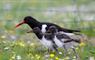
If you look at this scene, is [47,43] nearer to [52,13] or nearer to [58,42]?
[58,42]

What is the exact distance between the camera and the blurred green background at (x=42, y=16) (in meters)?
11.9

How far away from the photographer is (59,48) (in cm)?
1062

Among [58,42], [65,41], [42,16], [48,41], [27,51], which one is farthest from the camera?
[42,16]

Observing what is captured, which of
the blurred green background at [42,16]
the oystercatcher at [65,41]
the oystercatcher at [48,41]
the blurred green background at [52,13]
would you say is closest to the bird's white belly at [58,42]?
the oystercatcher at [65,41]

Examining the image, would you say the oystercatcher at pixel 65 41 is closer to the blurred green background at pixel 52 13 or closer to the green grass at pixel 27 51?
the green grass at pixel 27 51

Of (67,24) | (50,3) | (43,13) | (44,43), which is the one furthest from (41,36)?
(50,3)

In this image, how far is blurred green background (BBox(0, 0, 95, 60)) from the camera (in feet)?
39.0

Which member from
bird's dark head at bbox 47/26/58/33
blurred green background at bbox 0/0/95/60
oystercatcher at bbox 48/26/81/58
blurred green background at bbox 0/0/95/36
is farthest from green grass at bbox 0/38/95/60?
blurred green background at bbox 0/0/95/36

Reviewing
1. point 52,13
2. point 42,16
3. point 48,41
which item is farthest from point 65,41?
point 52,13

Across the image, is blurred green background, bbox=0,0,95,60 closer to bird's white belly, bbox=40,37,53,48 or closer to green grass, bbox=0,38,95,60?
green grass, bbox=0,38,95,60

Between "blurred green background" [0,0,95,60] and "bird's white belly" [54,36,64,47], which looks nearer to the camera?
"bird's white belly" [54,36,64,47]

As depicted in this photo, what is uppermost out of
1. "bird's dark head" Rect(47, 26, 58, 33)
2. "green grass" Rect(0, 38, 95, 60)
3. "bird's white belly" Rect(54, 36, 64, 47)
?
"bird's dark head" Rect(47, 26, 58, 33)

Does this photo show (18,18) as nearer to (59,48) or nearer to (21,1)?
(21,1)

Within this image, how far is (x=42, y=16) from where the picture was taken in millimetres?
16609
